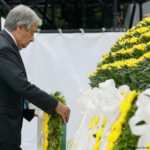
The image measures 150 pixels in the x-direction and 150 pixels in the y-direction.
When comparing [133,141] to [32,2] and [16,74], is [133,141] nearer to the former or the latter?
[16,74]

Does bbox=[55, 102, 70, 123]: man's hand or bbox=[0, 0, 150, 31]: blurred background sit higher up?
bbox=[55, 102, 70, 123]: man's hand

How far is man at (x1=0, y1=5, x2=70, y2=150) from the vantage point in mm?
4449

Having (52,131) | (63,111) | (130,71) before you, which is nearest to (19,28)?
(63,111)

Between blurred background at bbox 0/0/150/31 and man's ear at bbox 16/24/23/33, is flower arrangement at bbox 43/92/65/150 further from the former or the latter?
blurred background at bbox 0/0/150/31

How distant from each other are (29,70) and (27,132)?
0.83 m

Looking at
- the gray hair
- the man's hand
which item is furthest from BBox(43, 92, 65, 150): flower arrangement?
the gray hair

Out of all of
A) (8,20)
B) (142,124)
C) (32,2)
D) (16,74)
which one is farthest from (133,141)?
(32,2)

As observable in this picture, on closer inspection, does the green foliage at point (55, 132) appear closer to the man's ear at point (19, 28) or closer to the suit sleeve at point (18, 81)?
the suit sleeve at point (18, 81)

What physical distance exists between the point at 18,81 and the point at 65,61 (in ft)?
12.1

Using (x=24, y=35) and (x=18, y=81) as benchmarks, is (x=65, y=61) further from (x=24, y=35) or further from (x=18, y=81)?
(x=18, y=81)

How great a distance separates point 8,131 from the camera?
4.53 m

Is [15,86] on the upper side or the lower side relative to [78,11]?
upper

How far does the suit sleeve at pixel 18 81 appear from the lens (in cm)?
443

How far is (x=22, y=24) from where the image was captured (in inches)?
182
